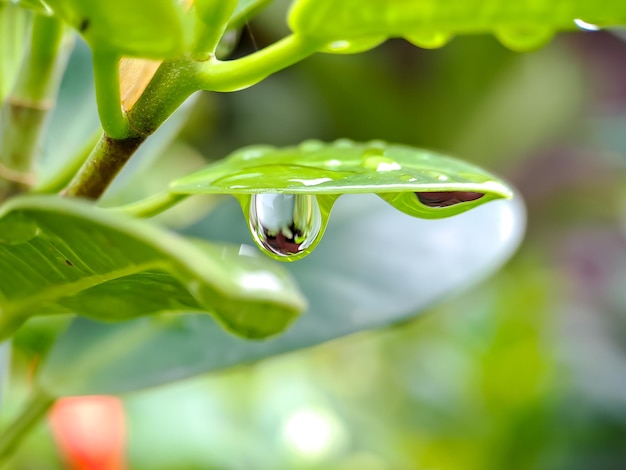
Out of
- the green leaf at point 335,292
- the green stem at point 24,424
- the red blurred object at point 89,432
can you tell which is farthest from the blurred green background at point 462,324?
the green stem at point 24,424

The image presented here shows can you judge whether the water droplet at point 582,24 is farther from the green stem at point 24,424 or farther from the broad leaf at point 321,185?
the green stem at point 24,424

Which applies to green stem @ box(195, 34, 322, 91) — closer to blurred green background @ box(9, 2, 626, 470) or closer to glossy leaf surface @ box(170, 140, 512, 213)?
glossy leaf surface @ box(170, 140, 512, 213)

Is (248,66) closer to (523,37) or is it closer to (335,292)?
(523,37)

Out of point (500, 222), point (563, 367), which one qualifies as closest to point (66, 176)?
Answer: point (500, 222)

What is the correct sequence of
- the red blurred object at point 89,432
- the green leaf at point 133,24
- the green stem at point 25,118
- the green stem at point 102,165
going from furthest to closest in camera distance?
the red blurred object at point 89,432 < the green stem at point 25,118 < the green stem at point 102,165 < the green leaf at point 133,24

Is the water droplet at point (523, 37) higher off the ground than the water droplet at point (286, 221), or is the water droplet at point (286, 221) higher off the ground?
the water droplet at point (523, 37)

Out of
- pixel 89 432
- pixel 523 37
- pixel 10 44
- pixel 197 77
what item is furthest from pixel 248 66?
pixel 89 432

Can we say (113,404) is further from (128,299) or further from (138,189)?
(128,299)

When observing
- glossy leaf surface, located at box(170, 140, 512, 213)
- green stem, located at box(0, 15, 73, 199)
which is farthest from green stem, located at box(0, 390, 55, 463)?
glossy leaf surface, located at box(170, 140, 512, 213)
